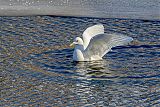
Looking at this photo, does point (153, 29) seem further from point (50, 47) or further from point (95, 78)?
point (95, 78)

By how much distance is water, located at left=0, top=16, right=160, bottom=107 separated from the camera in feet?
26.8

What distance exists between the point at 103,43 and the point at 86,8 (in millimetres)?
3755

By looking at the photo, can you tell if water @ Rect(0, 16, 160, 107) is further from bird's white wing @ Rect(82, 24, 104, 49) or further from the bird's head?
bird's white wing @ Rect(82, 24, 104, 49)

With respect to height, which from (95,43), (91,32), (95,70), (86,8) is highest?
(86,8)

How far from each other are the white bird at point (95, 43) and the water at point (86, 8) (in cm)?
255

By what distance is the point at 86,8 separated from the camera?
14797 mm

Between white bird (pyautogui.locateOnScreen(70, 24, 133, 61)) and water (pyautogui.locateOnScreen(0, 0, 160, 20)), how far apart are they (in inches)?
100

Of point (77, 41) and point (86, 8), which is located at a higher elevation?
point (86, 8)

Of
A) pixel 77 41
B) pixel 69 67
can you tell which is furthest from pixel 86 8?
pixel 69 67

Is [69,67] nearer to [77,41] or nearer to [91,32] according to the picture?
[77,41]

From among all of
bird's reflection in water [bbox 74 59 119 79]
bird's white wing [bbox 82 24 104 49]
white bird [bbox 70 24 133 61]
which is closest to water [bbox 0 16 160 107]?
bird's reflection in water [bbox 74 59 119 79]

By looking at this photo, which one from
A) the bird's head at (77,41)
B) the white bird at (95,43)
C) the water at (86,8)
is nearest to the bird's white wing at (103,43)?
the white bird at (95,43)

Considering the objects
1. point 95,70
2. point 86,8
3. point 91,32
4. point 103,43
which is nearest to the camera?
point 95,70

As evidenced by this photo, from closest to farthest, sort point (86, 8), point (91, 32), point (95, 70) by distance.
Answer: point (95, 70), point (91, 32), point (86, 8)
